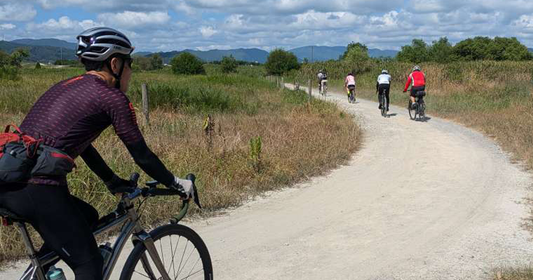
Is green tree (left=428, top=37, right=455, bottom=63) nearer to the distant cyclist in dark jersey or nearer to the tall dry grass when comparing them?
the tall dry grass

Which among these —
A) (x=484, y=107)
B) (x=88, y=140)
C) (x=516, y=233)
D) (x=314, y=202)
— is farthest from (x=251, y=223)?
(x=484, y=107)

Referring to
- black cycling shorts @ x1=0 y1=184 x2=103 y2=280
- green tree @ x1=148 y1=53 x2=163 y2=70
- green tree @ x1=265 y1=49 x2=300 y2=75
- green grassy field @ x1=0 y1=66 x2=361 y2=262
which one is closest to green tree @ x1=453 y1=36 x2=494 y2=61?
green tree @ x1=265 y1=49 x2=300 y2=75

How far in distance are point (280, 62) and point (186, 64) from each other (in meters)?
24.0

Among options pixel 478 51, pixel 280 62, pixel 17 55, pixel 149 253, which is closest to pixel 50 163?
pixel 149 253

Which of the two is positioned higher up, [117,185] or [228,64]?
[228,64]

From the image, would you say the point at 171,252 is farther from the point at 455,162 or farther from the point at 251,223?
the point at 455,162

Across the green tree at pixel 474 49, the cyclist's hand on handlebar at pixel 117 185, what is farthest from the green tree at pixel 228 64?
the cyclist's hand on handlebar at pixel 117 185

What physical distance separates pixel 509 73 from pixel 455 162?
81.2 ft

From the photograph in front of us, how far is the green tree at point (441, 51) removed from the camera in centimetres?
9639

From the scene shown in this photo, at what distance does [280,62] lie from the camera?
243 feet

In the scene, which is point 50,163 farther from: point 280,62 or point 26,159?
point 280,62

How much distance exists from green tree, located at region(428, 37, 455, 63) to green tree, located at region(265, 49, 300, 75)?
36.3m

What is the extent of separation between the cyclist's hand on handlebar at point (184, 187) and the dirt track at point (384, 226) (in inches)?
70.3

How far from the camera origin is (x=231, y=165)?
7.64 meters
